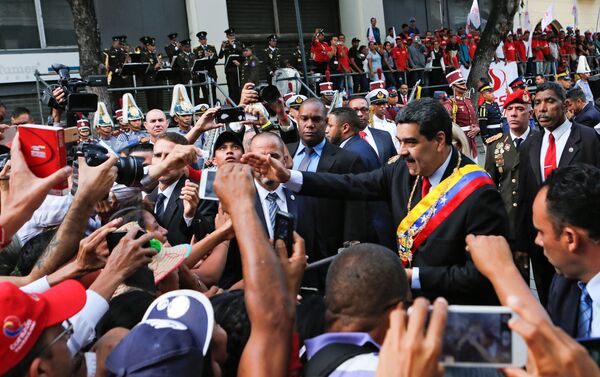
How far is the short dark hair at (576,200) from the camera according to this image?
2.29 metres

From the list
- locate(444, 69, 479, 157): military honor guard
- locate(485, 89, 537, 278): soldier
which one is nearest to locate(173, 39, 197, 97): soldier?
locate(444, 69, 479, 157): military honor guard

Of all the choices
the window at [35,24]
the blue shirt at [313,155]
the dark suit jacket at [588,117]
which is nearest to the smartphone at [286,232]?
the blue shirt at [313,155]

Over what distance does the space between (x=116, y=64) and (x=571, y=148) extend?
1261 centimetres

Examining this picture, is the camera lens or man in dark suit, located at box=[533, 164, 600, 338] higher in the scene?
the camera lens

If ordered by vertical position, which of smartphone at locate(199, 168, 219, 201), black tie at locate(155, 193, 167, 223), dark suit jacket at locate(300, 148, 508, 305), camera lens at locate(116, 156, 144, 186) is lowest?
dark suit jacket at locate(300, 148, 508, 305)

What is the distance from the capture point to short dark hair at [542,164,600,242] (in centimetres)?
229

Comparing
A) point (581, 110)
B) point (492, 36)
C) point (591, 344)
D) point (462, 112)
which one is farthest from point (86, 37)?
point (591, 344)

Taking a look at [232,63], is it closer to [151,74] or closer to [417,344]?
[151,74]

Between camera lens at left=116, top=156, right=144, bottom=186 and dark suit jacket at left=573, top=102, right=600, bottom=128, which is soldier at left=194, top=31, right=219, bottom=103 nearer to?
dark suit jacket at left=573, top=102, right=600, bottom=128

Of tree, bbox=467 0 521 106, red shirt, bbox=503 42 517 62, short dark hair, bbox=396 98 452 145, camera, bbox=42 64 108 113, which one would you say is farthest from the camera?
red shirt, bbox=503 42 517 62

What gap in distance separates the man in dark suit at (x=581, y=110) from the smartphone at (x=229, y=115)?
3809mm

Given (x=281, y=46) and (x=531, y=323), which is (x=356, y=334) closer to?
(x=531, y=323)

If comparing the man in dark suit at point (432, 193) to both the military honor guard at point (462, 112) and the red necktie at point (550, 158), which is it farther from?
the military honor guard at point (462, 112)

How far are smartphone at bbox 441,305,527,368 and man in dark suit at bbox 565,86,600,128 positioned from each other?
6.28 metres
